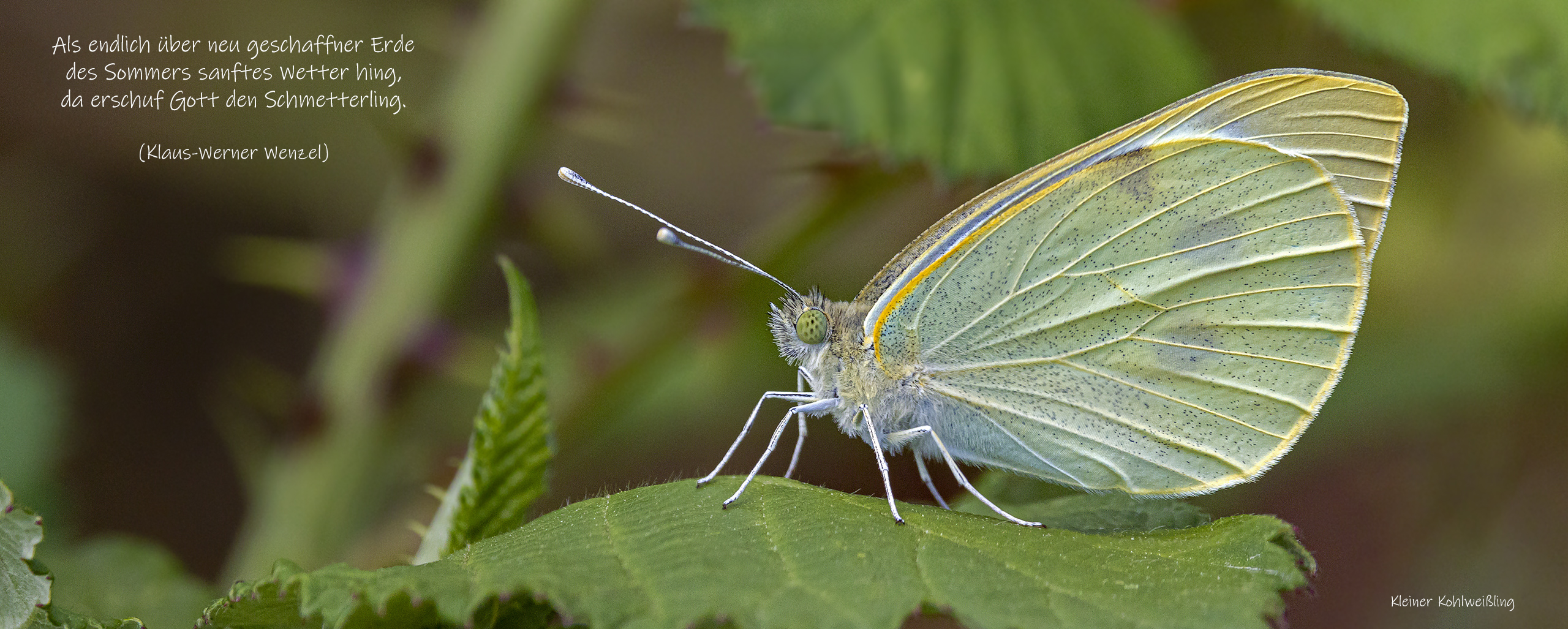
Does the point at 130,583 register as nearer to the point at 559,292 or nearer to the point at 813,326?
the point at 813,326

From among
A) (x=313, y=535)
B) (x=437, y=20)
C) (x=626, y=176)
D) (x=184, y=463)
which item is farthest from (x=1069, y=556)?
(x=626, y=176)

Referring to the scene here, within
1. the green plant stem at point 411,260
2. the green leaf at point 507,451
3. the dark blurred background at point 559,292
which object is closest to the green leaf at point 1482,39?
the dark blurred background at point 559,292

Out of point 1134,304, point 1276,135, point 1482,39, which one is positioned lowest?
point 1134,304

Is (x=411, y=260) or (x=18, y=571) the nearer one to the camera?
(x=18, y=571)

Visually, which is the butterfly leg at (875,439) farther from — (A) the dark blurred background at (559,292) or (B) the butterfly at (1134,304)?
(A) the dark blurred background at (559,292)

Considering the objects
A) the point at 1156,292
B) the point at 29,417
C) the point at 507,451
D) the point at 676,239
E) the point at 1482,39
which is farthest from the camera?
the point at 29,417

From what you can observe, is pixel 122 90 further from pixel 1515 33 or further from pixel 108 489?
pixel 1515 33

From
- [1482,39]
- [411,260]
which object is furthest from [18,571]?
[1482,39]
